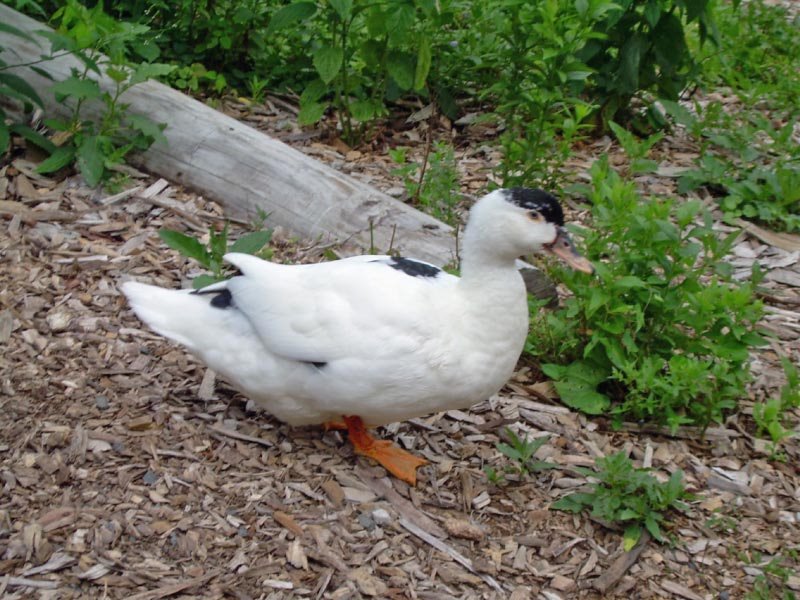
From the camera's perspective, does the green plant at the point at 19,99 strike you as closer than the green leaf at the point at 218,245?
No

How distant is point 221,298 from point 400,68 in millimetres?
2328

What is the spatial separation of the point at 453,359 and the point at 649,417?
3.98ft

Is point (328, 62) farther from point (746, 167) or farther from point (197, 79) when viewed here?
point (746, 167)

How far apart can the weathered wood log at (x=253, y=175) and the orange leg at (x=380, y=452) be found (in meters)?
1.02

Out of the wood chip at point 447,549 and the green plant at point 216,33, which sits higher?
the green plant at point 216,33

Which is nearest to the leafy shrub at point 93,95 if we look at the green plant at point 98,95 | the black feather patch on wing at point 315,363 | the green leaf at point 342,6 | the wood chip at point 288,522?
the green plant at point 98,95

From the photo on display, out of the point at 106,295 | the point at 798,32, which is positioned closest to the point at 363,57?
the point at 106,295

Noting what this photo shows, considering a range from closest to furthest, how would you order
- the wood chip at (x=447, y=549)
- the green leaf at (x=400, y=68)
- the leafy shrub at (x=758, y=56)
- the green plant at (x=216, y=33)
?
the wood chip at (x=447, y=549), the green leaf at (x=400, y=68), the green plant at (x=216, y=33), the leafy shrub at (x=758, y=56)

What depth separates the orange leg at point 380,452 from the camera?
3.61 m

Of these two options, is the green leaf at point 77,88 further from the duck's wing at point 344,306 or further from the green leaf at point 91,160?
the duck's wing at point 344,306

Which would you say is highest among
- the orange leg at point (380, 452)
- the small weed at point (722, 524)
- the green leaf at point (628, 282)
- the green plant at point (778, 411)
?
the green leaf at point (628, 282)

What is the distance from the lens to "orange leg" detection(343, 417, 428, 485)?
3607mm

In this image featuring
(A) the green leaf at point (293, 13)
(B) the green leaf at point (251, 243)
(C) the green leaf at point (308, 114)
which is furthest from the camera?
(C) the green leaf at point (308, 114)

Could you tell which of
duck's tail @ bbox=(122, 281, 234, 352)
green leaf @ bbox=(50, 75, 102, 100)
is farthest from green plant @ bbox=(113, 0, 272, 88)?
duck's tail @ bbox=(122, 281, 234, 352)
